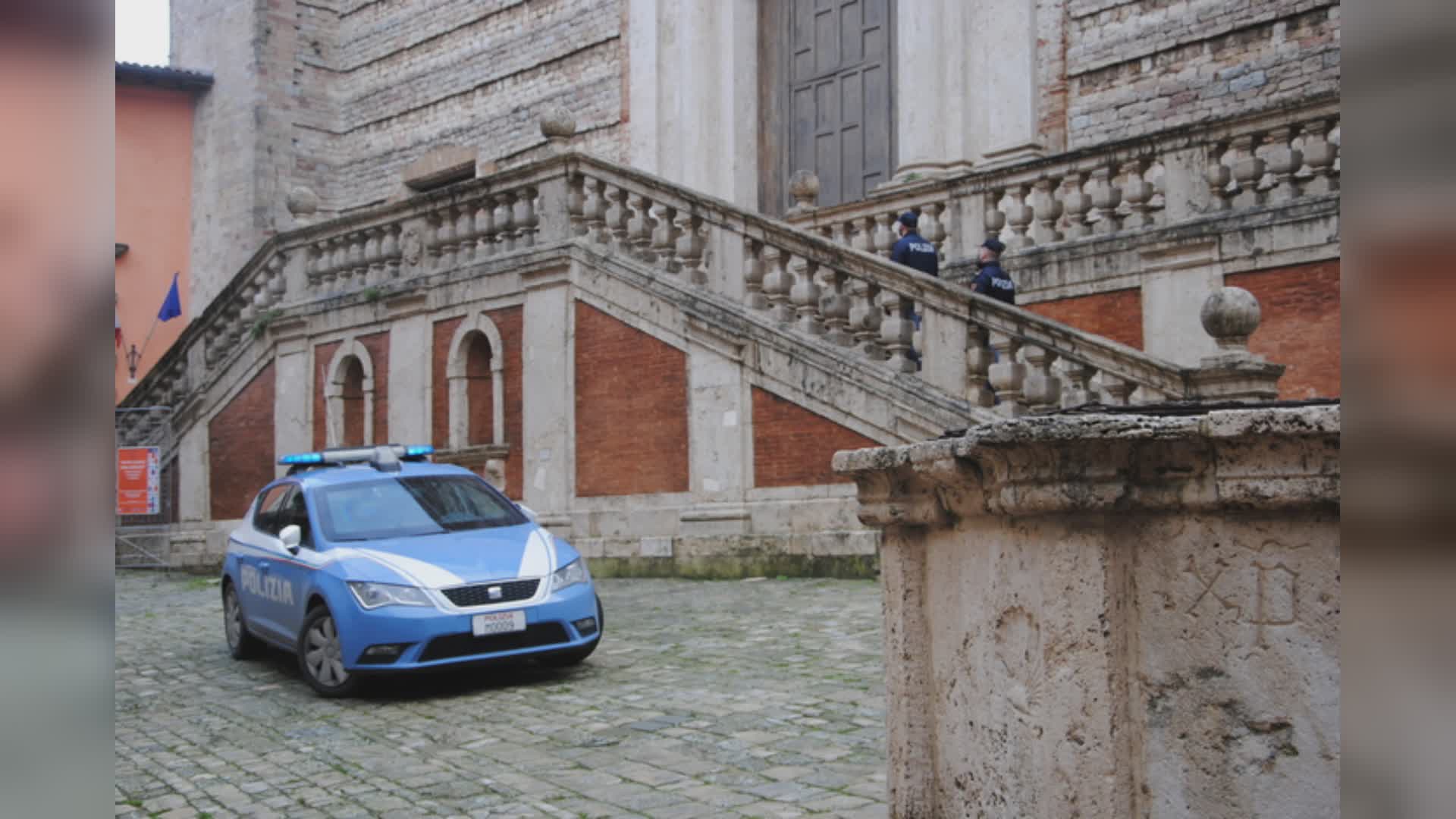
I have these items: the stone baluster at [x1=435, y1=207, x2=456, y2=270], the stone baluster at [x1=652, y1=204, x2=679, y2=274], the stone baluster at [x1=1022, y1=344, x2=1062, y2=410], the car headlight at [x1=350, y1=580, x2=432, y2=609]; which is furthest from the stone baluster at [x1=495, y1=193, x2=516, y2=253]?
the car headlight at [x1=350, y1=580, x2=432, y2=609]

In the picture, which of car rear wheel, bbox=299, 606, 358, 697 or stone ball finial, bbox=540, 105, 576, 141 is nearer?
car rear wheel, bbox=299, 606, 358, 697

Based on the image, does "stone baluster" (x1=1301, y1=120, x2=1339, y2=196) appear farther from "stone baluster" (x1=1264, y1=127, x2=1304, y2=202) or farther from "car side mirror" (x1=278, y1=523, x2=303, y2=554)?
"car side mirror" (x1=278, y1=523, x2=303, y2=554)

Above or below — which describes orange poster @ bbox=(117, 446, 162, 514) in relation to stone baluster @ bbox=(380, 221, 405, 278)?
below

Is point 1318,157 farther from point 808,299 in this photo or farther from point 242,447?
point 242,447

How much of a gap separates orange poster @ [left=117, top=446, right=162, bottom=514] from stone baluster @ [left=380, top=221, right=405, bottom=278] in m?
5.05

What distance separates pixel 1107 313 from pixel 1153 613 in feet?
36.7

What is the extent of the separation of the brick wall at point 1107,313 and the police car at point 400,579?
21.6ft

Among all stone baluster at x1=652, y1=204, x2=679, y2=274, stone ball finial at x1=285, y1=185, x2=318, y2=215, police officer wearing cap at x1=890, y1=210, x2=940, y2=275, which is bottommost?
police officer wearing cap at x1=890, y1=210, x2=940, y2=275

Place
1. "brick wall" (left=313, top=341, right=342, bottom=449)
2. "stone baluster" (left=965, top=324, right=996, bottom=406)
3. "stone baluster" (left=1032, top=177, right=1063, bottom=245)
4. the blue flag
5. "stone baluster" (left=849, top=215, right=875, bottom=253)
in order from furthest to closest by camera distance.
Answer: the blue flag, "brick wall" (left=313, top=341, right=342, bottom=449), "stone baluster" (left=849, top=215, right=875, bottom=253), "stone baluster" (left=1032, top=177, right=1063, bottom=245), "stone baluster" (left=965, top=324, right=996, bottom=406)

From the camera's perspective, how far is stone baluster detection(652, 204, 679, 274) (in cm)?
1490

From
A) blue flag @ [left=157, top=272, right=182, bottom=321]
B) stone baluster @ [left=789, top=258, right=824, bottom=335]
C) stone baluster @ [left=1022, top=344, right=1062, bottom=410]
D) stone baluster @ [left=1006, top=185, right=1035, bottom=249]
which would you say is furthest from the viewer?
blue flag @ [left=157, top=272, right=182, bottom=321]

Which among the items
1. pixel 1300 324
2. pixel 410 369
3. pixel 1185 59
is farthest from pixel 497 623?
pixel 1185 59

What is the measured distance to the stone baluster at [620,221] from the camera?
1550 cm

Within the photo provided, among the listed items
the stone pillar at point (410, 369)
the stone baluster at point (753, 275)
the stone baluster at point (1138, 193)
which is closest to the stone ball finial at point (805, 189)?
the stone baluster at point (753, 275)
